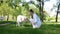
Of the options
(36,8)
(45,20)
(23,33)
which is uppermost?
(36,8)

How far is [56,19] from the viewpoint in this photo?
2.95 meters

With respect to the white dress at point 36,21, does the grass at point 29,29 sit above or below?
below

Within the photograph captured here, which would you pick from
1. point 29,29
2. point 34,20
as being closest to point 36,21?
point 34,20

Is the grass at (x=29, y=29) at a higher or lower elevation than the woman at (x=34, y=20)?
lower

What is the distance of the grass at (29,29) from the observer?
2.84 metres

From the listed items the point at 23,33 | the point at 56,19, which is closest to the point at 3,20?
→ the point at 23,33

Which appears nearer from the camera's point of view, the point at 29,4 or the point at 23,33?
the point at 23,33

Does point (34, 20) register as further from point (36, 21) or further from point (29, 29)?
point (29, 29)

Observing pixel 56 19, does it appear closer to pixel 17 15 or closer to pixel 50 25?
pixel 50 25

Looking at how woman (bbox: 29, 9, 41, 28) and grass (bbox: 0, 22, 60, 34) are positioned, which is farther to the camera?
woman (bbox: 29, 9, 41, 28)

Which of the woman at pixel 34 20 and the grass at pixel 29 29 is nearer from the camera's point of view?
the grass at pixel 29 29

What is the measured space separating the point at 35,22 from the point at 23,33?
1.02ft

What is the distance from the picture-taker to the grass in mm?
2838

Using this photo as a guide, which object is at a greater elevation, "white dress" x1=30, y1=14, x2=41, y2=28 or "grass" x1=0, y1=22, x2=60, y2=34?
"white dress" x1=30, y1=14, x2=41, y2=28
